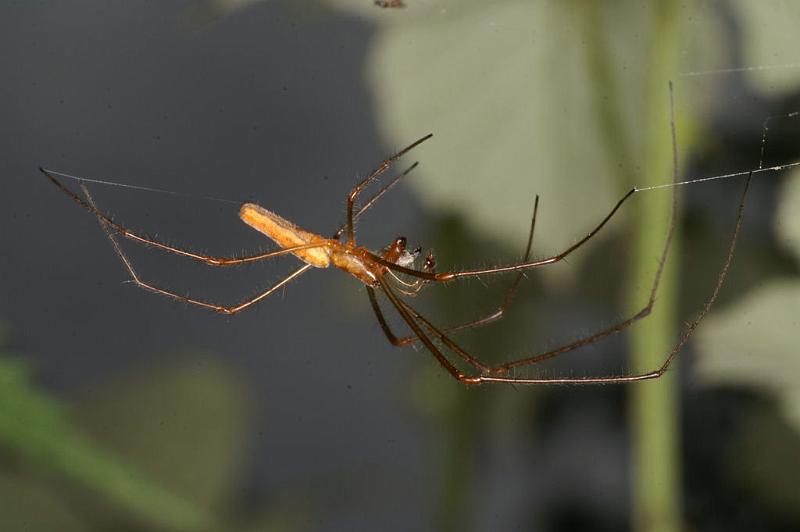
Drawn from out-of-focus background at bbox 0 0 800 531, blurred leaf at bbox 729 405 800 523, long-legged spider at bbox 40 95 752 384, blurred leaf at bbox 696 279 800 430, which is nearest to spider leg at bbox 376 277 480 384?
long-legged spider at bbox 40 95 752 384

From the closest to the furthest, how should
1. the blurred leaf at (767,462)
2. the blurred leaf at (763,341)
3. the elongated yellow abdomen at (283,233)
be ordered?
the elongated yellow abdomen at (283,233) < the blurred leaf at (763,341) < the blurred leaf at (767,462)

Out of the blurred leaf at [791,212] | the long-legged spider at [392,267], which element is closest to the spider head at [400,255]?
the long-legged spider at [392,267]

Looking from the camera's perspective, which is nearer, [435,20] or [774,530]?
[435,20]

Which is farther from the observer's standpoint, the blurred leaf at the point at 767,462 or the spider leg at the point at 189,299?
the blurred leaf at the point at 767,462

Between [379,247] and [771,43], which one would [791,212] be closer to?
[771,43]

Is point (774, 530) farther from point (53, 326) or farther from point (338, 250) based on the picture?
point (53, 326)

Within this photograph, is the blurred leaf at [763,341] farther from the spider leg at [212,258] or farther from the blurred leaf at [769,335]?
the spider leg at [212,258]

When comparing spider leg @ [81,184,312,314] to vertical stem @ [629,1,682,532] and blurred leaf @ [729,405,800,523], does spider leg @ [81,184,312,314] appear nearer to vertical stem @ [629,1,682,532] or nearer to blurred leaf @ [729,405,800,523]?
vertical stem @ [629,1,682,532]

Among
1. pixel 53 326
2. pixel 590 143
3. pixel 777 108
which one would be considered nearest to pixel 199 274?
pixel 53 326
